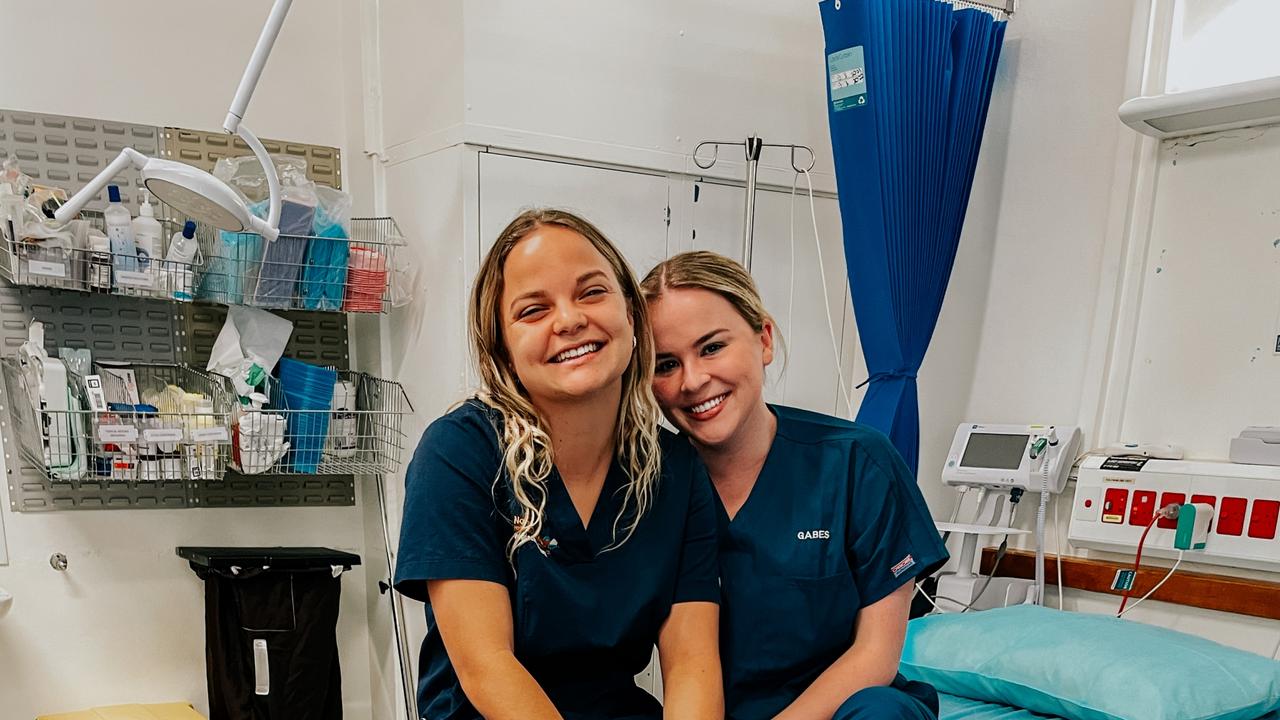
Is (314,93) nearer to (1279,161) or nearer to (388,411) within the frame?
(388,411)

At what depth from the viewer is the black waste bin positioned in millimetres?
2199

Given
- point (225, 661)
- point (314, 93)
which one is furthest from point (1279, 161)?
point (225, 661)

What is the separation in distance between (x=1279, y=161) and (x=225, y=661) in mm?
2700

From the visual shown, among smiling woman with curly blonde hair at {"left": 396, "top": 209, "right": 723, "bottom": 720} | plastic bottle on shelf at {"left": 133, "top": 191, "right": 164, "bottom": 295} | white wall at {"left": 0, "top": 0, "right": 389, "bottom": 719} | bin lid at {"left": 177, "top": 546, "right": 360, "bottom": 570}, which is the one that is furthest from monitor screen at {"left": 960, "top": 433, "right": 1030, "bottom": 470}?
plastic bottle on shelf at {"left": 133, "top": 191, "right": 164, "bottom": 295}

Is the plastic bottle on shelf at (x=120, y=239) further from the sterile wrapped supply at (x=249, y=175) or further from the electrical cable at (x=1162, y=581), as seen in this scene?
Answer: the electrical cable at (x=1162, y=581)

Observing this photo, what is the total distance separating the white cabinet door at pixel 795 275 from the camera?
2.59 metres

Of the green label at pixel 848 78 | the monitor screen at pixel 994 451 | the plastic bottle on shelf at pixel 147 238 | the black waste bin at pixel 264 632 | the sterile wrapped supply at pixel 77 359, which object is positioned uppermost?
the green label at pixel 848 78

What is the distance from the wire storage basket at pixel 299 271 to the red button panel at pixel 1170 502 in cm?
191

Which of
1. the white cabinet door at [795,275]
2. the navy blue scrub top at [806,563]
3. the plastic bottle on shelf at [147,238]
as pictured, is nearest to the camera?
the navy blue scrub top at [806,563]

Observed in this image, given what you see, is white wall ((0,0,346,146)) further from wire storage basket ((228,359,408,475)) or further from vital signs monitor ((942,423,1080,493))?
vital signs monitor ((942,423,1080,493))

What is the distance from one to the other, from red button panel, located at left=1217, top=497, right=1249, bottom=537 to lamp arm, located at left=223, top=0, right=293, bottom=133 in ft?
7.32

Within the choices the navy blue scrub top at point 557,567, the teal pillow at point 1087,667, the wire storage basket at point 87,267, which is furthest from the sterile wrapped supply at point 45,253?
the teal pillow at point 1087,667

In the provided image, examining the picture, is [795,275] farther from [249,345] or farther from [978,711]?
[249,345]

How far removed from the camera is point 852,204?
8.11 feet
